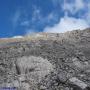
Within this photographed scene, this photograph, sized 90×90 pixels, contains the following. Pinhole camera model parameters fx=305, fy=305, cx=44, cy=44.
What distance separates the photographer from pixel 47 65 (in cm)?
2088

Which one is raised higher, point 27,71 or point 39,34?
point 39,34

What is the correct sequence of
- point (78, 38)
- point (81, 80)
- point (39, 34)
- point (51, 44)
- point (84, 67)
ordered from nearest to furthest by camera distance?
1. point (81, 80)
2. point (84, 67)
3. point (51, 44)
4. point (78, 38)
5. point (39, 34)

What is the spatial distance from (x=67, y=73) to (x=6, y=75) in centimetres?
418

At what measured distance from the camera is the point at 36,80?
779 inches

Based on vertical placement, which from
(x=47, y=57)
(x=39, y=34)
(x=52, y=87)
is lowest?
(x=52, y=87)

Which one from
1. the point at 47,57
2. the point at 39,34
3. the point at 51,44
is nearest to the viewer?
the point at 47,57

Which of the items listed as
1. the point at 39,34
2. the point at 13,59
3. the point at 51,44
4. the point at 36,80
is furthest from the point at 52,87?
the point at 39,34

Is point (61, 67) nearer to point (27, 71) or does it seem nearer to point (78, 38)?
point (27, 71)

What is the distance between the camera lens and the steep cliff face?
19.1 m

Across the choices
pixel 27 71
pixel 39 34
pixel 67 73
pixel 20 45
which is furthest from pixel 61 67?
pixel 39 34

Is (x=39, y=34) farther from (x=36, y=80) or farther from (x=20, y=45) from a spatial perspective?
(x=36, y=80)

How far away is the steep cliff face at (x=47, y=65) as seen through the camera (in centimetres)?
1912

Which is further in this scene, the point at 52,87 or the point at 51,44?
the point at 51,44

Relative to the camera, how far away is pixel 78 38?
26172 millimetres
